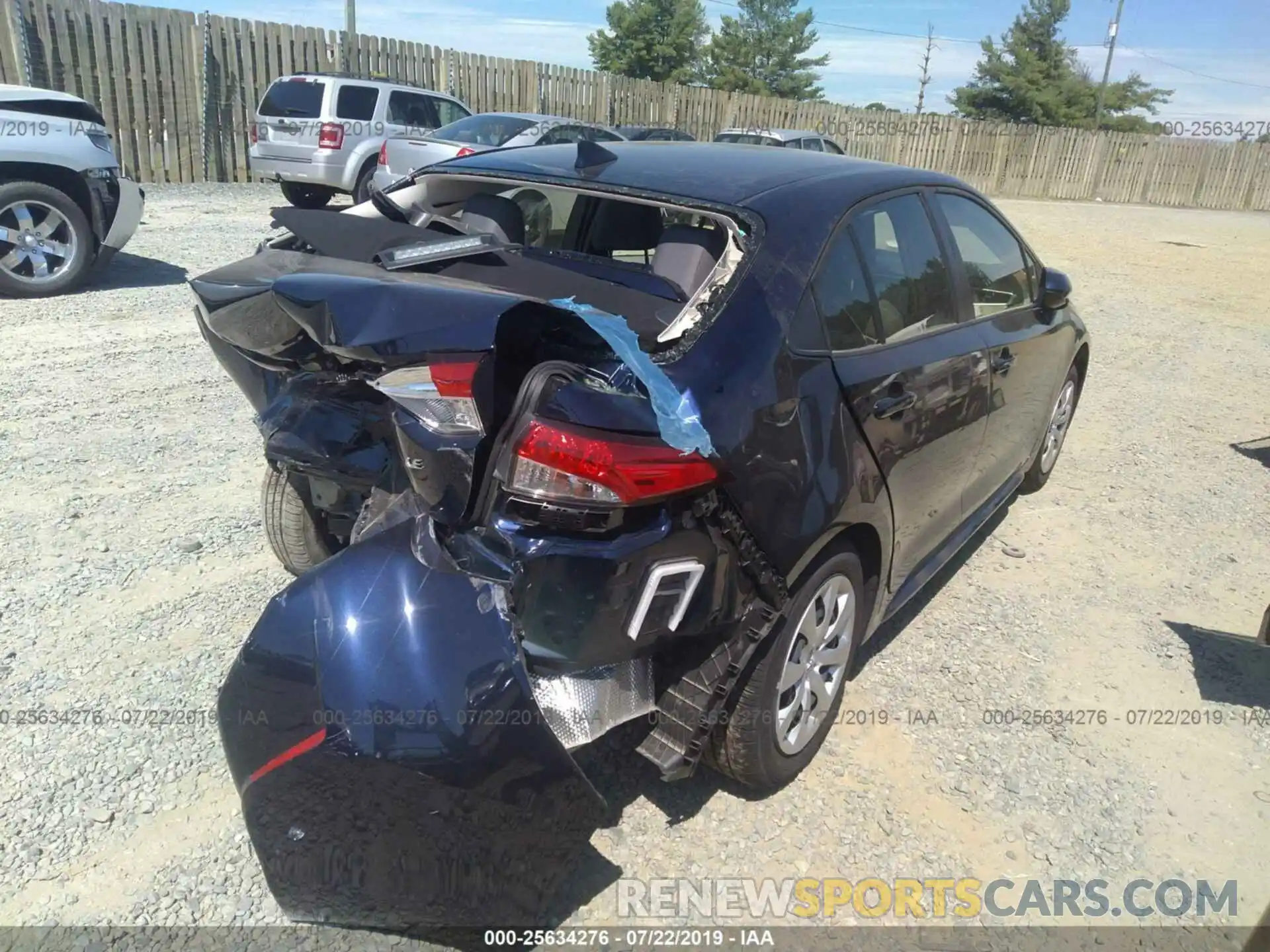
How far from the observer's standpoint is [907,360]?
298cm

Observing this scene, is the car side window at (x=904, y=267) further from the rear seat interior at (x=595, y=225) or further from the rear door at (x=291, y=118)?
the rear door at (x=291, y=118)

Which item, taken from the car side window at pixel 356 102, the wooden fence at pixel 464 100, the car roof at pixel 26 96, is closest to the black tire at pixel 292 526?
the car roof at pixel 26 96

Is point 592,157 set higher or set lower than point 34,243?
higher

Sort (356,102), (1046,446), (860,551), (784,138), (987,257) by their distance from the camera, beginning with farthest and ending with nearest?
(784,138) < (356,102) < (1046,446) < (987,257) < (860,551)

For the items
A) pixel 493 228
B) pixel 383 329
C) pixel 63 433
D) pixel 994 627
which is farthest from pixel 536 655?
pixel 63 433

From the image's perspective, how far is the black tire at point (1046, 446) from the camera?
4.98m

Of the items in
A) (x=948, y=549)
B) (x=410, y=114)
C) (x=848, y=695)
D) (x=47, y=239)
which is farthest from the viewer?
(x=410, y=114)

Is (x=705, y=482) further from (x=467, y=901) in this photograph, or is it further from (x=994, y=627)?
(x=994, y=627)

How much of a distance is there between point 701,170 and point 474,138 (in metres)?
11.1

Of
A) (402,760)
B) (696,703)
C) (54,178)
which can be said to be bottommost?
(696,703)

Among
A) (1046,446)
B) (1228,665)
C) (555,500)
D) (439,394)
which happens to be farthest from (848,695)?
(1046,446)

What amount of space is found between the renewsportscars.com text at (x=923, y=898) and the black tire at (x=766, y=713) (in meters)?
0.30

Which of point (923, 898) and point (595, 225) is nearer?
point (923, 898)

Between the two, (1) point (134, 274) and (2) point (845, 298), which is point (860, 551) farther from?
(1) point (134, 274)
